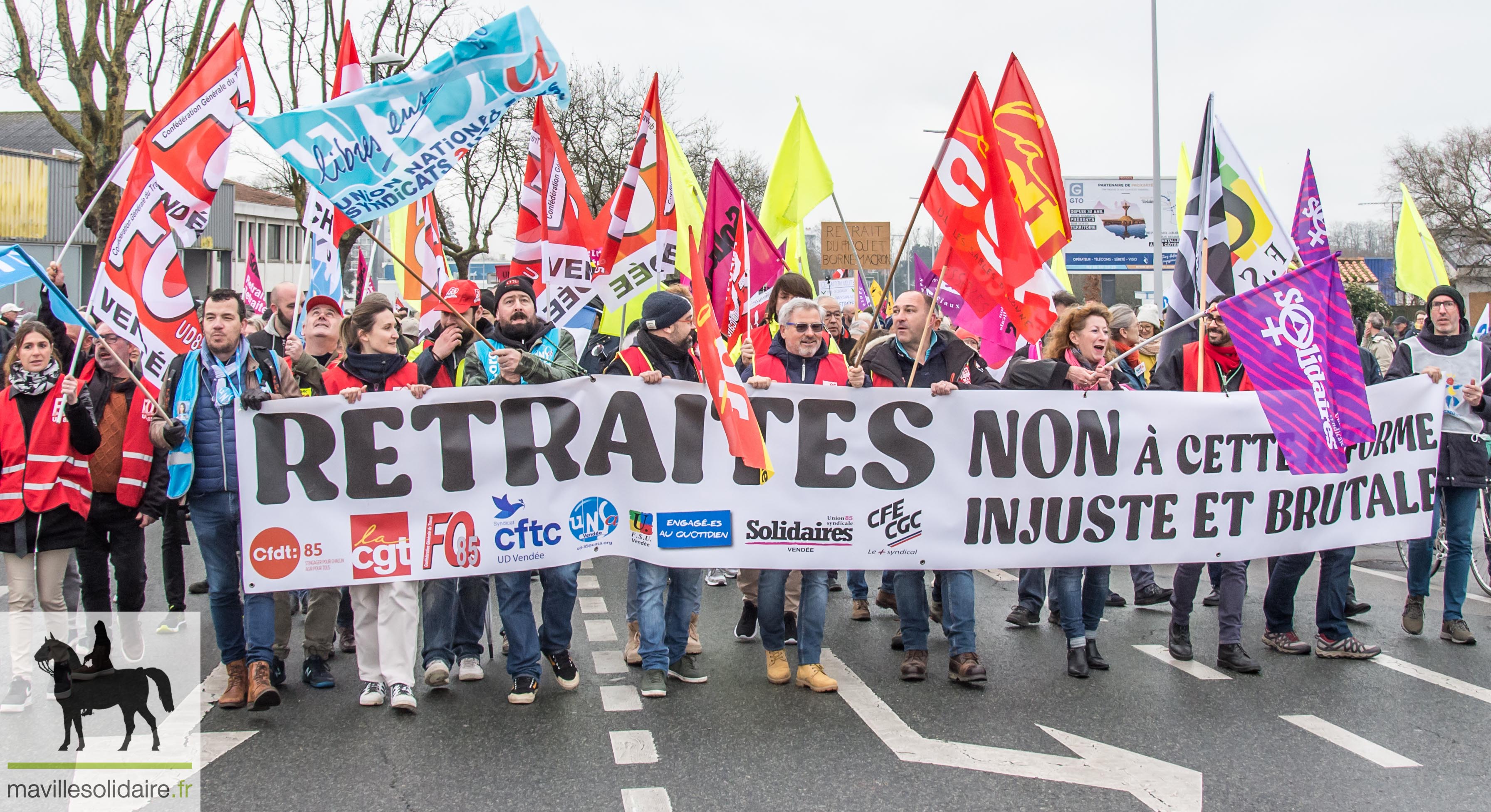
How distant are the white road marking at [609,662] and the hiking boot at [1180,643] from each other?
114 inches

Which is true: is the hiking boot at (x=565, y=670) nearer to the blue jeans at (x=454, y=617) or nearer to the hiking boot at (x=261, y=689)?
the blue jeans at (x=454, y=617)

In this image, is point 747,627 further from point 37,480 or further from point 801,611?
point 37,480

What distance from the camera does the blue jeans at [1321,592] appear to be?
6.41 m

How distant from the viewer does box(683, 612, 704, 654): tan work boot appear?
6268mm

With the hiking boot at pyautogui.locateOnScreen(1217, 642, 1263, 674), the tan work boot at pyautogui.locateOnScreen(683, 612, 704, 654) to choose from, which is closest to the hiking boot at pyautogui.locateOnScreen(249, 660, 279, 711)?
the tan work boot at pyautogui.locateOnScreen(683, 612, 704, 654)

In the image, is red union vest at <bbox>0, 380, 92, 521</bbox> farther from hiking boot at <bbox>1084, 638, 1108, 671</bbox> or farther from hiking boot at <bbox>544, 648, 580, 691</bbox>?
hiking boot at <bbox>1084, 638, 1108, 671</bbox>

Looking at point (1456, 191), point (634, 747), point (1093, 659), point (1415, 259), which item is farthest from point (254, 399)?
point (1456, 191)

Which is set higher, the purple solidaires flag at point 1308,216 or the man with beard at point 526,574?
the purple solidaires flag at point 1308,216

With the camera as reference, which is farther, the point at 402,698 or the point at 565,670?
the point at 565,670

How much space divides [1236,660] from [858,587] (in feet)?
7.61

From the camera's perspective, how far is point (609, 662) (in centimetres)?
627

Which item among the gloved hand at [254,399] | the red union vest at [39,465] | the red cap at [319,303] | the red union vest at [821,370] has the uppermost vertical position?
the red cap at [319,303]

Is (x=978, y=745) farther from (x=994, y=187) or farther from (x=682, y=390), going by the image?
(x=994, y=187)

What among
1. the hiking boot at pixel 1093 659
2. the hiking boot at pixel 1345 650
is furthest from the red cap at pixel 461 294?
the hiking boot at pixel 1345 650
